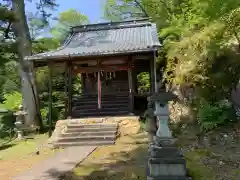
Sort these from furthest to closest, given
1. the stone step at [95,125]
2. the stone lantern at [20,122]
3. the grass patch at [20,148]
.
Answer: the stone lantern at [20,122] < the stone step at [95,125] < the grass patch at [20,148]

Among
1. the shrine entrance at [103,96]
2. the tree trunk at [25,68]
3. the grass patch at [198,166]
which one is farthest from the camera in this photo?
the tree trunk at [25,68]

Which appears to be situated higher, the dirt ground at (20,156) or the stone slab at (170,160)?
the stone slab at (170,160)

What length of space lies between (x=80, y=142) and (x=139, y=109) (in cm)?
567

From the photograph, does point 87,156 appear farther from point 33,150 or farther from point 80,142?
point 33,150

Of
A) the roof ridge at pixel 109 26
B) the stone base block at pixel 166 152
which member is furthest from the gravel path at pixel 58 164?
the roof ridge at pixel 109 26

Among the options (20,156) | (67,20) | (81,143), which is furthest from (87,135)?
(67,20)

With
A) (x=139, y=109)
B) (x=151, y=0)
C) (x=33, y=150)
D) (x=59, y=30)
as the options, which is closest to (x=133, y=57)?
(x=139, y=109)

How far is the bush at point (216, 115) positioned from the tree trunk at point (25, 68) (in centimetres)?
780

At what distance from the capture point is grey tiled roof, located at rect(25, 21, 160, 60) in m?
11.3

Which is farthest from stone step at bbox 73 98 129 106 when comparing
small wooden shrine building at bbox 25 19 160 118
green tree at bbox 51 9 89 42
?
green tree at bbox 51 9 89 42

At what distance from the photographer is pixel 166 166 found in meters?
5.00

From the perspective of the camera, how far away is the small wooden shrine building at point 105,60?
11532 mm

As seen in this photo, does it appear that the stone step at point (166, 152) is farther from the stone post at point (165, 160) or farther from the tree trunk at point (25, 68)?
the tree trunk at point (25, 68)

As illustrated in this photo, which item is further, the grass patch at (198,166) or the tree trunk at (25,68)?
the tree trunk at (25,68)
